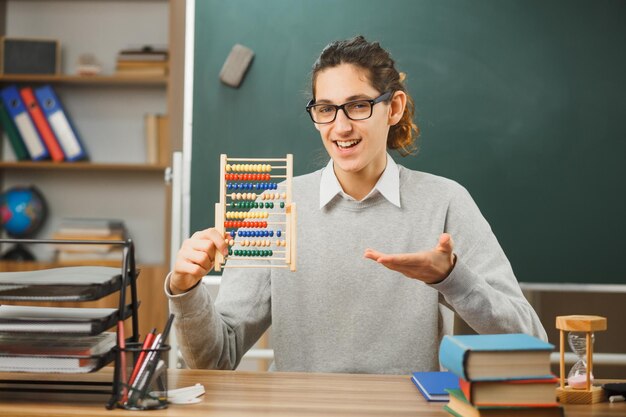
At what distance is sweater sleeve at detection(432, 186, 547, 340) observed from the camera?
1.59 metres

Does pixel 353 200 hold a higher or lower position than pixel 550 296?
higher

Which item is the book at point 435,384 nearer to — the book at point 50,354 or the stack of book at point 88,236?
the book at point 50,354

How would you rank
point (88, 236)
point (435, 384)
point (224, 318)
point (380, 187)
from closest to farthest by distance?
point (435, 384)
point (224, 318)
point (380, 187)
point (88, 236)

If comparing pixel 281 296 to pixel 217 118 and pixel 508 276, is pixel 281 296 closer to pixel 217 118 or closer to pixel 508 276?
pixel 508 276

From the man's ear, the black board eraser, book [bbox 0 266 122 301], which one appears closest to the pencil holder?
book [bbox 0 266 122 301]

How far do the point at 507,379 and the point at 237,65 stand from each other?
2413 millimetres

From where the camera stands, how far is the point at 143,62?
4.05 meters

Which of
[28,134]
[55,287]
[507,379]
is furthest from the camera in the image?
[28,134]

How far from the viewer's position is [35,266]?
382 cm

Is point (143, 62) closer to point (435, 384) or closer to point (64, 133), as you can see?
point (64, 133)

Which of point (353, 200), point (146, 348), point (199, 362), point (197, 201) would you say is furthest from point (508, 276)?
point (197, 201)

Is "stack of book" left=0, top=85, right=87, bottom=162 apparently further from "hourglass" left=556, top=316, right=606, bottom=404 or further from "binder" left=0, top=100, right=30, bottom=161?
"hourglass" left=556, top=316, right=606, bottom=404

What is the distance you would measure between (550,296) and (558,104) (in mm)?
816

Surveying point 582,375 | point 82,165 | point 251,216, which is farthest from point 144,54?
point 582,375
